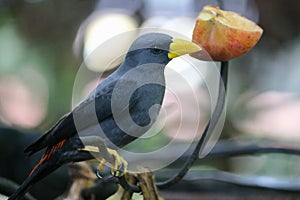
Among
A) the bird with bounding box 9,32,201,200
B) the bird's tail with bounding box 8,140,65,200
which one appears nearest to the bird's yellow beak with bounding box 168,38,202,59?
the bird with bounding box 9,32,201,200

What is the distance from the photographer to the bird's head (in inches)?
19.5

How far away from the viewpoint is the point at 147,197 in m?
0.50

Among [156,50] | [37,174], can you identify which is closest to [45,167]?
[37,174]

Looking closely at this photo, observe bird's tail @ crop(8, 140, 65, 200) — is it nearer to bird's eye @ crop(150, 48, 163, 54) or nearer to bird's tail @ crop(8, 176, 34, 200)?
bird's tail @ crop(8, 176, 34, 200)

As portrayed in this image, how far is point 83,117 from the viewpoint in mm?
500

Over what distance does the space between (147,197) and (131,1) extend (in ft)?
4.49

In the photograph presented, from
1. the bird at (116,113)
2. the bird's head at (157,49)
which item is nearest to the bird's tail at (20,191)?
the bird at (116,113)

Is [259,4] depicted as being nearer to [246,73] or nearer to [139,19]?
[246,73]

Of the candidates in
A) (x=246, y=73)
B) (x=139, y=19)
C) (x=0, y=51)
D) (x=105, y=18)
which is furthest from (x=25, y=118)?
(x=246, y=73)

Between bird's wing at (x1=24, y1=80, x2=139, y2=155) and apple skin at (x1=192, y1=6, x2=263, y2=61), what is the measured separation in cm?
8

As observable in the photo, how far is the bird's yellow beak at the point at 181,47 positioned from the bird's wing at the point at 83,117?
0.05 m

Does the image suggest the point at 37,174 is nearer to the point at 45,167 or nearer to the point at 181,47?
the point at 45,167

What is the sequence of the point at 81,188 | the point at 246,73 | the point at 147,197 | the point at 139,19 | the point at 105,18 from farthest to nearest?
1. the point at 246,73
2. the point at 139,19
3. the point at 105,18
4. the point at 81,188
5. the point at 147,197

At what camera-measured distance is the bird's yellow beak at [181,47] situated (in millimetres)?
489
